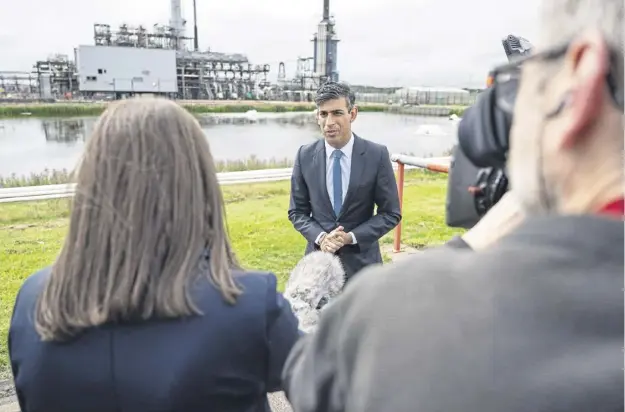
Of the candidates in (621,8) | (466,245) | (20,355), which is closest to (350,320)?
(466,245)


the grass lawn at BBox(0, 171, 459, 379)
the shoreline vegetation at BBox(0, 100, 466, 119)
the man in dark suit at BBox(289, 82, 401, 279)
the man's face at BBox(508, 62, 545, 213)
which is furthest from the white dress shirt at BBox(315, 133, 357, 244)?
the shoreline vegetation at BBox(0, 100, 466, 119)

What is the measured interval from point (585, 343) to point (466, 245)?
0.82ft

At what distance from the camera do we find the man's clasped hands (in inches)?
121

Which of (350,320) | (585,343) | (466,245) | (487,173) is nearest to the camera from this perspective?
(585,343)

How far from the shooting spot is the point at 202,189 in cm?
127

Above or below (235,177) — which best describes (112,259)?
above

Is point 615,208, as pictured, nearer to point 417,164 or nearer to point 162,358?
point 162,358

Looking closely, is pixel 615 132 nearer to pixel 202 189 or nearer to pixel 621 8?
pixel 621 8

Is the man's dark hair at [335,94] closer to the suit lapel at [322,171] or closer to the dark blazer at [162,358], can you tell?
the suit lapel at [322,171]

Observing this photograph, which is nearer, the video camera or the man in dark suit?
the video camera

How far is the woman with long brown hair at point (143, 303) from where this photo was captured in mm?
1152

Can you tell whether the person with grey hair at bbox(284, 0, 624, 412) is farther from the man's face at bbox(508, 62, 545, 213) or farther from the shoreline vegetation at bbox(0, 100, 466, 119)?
the shoreline vegetation at bbox(0, 100, 466, 119)

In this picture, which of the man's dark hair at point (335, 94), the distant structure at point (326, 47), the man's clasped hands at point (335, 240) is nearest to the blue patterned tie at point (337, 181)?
the man's clasped hands at point (335, 240)

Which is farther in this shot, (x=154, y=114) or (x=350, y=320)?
(x=154, y=114)
